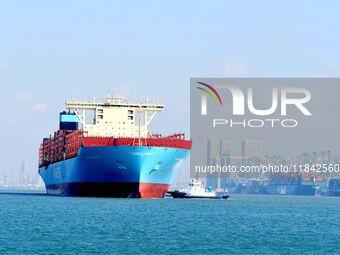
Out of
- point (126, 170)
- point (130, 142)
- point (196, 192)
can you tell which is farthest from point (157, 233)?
point (196, 192)

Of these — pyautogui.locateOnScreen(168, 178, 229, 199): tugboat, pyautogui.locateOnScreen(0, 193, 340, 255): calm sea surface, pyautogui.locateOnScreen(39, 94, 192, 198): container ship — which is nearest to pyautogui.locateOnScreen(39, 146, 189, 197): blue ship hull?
pyautogui.locateOnScreen(39, 94, 192, 198): container ship

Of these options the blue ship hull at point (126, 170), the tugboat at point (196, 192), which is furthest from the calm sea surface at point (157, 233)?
the tugboat at point (196, 192)

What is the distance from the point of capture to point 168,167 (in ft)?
375

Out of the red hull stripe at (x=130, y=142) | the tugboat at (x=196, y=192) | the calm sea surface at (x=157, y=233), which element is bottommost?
the calm sea surface at (x=157, y=233)

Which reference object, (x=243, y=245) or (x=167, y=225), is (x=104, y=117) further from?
(x=243, y=245)

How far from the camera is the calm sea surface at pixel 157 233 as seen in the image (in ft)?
176

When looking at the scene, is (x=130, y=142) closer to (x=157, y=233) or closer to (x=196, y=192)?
(x=196, y=192)

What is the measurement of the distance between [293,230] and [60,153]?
72.2 metres

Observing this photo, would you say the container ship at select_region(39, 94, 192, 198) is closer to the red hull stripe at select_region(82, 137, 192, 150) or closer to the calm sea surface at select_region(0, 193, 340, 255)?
the red hull stripe at select_region(82, 137, 192, 150)

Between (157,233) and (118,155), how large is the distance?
4820 centimetres

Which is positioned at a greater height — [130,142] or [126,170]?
[130,142]

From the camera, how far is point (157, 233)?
6259 centimetres

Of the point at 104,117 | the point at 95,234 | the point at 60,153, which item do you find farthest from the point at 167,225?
the point at 60,153

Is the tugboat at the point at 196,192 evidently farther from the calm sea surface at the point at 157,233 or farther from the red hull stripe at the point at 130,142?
the calm sea surface at the point at 157,233
